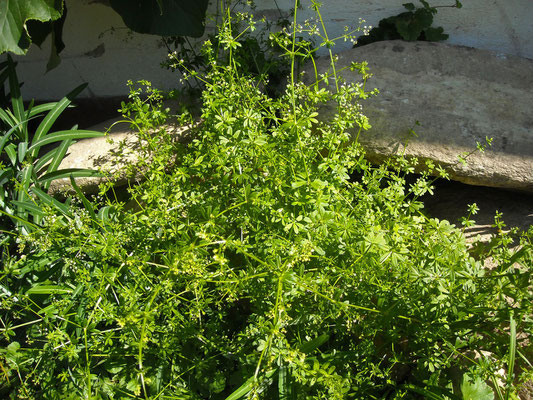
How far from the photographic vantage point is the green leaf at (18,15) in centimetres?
264

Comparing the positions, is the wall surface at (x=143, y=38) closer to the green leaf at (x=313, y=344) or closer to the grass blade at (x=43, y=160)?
the grass blade at (x=43, y=160)

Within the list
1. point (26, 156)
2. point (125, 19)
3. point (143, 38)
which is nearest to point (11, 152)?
point (26, 156)

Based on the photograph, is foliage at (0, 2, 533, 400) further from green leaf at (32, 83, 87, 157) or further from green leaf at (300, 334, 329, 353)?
green leaf at (32, 83, 87, 157)

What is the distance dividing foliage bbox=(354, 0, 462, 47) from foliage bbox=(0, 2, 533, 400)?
1.33 m

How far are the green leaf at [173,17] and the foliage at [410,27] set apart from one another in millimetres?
1043

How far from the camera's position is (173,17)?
9.91ft

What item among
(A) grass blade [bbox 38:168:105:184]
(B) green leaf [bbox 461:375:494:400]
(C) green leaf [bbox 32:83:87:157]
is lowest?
(B) green leaf [bbox 461:375:494:400]

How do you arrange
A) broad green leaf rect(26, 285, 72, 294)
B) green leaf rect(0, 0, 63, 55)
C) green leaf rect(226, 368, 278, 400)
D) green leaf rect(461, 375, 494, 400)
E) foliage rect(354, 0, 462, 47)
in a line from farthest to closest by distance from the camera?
foliage rect(354, 0, 462, 47)
green leaf rect(0, 0, 63, 55)
broad green leaf rect(26, 285, 72, 294)
green leaf rect(461, 375, 494, 400)
green leaf rect(226, 368, 278, 400)

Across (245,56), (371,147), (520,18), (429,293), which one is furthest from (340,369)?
(520,18)

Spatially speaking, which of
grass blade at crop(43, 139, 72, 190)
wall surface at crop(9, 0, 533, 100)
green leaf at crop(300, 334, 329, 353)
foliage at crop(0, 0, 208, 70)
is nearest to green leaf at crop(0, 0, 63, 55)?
foliage at crop(0, 0, 208, 70)

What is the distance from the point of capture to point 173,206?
6.44 ft

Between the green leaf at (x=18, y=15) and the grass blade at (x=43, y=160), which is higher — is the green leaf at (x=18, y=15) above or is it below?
above

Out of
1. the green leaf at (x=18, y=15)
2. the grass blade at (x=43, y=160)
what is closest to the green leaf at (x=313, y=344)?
the grass blade at (x=43, y=160)

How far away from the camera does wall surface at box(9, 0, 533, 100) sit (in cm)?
332
